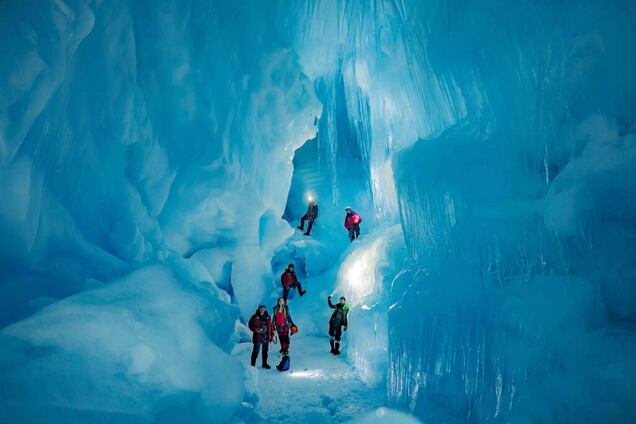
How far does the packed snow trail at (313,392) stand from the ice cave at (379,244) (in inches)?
2.2

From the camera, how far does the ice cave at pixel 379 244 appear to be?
11.5ft

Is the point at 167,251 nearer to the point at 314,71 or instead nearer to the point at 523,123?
the point at 523,123

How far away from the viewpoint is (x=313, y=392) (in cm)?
632

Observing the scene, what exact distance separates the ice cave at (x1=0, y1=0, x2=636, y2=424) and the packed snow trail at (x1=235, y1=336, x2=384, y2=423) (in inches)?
2.2

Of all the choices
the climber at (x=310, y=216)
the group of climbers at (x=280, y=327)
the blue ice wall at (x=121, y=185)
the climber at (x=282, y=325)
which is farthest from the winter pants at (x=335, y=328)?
the climber at (x=310, y=216)

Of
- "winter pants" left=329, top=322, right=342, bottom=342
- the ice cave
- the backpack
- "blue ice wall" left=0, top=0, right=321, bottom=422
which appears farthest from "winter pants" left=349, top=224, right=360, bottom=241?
the backpack

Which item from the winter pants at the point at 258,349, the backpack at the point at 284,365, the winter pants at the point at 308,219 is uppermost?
the winter pants at the point at 308,219

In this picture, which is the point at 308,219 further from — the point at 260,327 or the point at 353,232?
the point at 260,327

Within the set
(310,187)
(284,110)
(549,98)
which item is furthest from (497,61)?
(310,187)

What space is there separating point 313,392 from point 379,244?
4177 mm

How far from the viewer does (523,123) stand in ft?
18.4

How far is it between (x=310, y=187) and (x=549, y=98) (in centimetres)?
1362

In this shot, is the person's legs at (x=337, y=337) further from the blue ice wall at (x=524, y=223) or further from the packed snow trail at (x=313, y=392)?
the blue ice wall at (x=524, y=223)

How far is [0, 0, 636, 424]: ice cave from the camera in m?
3.50
